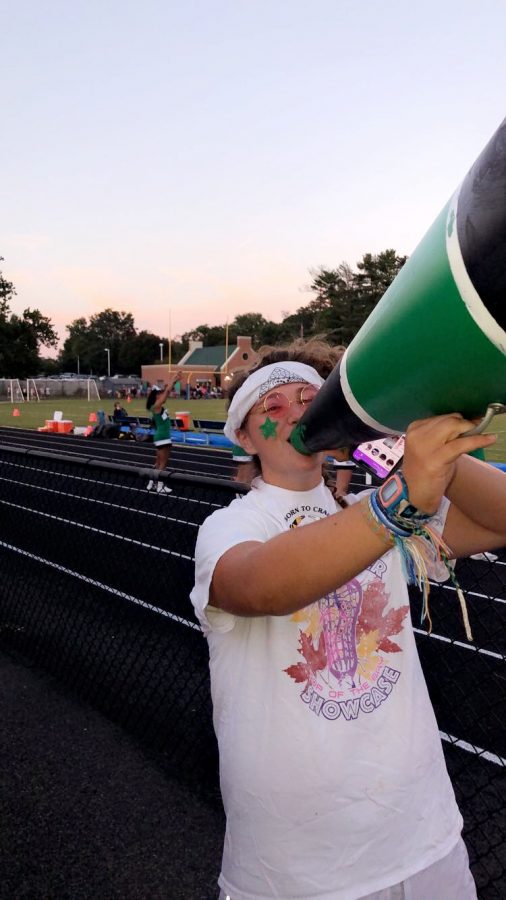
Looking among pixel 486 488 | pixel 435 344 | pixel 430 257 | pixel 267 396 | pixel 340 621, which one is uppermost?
pixel 430 257

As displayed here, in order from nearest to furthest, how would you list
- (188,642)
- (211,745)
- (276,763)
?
(276,763), (211,745), (188,642)

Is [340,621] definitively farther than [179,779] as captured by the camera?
No

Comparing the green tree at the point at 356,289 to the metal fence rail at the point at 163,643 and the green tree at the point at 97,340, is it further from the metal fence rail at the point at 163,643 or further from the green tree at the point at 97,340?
the green tree at the point at 97,340

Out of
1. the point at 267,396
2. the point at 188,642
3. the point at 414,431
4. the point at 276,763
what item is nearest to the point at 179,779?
the point at 188,642

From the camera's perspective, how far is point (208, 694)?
12.4 feet

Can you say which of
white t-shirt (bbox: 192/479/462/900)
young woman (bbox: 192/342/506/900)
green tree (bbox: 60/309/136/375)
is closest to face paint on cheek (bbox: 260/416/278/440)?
young woman (bbox: 192/342/506/900)

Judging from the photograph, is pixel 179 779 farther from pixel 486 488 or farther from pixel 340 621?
pixel 486 488

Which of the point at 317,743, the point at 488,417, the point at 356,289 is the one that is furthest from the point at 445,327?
the point at 356,289

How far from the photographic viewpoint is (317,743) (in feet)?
4.43

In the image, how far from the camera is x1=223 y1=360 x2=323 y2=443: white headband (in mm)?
1532

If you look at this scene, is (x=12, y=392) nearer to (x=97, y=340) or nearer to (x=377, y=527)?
(x=377, y=527)

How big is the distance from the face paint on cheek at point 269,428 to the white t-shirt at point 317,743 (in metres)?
0.15

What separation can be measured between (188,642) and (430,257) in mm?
4129

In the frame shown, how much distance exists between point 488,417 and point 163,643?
160 inches
